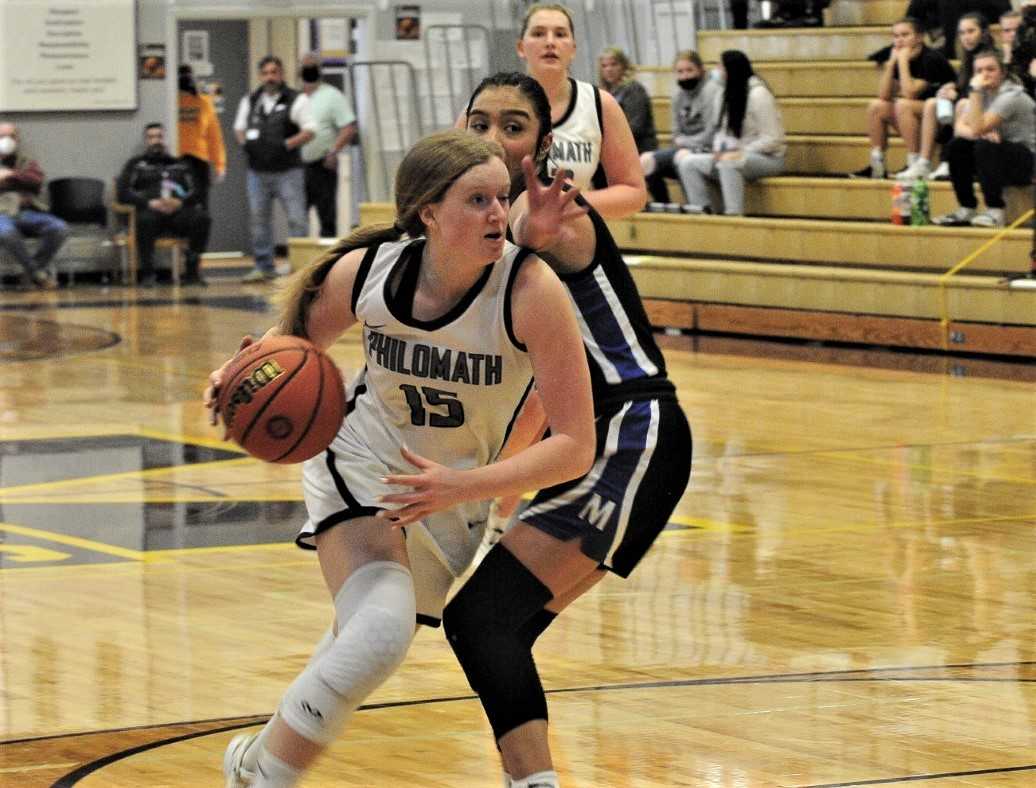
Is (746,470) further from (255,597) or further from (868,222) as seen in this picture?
(868,222)

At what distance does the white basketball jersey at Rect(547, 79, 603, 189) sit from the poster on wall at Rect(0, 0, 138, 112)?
13.1m

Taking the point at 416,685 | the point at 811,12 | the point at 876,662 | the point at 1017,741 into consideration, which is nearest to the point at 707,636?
the point at 876,662

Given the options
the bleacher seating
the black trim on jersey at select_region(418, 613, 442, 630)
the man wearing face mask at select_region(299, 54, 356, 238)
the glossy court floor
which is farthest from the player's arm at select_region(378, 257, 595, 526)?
the man wearing face mask at select_region(299, 54, 356, 238)

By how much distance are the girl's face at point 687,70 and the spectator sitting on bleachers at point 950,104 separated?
176 cm

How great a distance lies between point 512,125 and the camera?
393cm

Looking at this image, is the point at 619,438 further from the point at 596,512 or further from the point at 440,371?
the point at 440,371

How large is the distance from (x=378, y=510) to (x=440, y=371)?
265mm

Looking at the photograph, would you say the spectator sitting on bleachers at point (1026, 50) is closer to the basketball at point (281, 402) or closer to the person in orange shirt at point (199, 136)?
the person in orange shirt at point (199, 136)

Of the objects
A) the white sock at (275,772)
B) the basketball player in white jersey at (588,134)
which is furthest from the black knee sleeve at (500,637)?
the basketball player in white jersey at (588,134)

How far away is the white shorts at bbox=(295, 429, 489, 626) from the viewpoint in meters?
3.66

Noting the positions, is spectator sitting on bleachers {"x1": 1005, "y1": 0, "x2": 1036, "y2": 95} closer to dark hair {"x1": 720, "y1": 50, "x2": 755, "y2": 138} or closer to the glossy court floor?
dark hair {"x1": 720, "y1": 50, "x2": 755, "y2": 138}

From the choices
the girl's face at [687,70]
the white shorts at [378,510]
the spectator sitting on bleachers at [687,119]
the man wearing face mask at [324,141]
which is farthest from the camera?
the man wearing face mask at [324,141]

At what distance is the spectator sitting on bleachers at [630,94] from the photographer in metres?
14.8

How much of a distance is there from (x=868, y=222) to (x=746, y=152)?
3.40 ft
